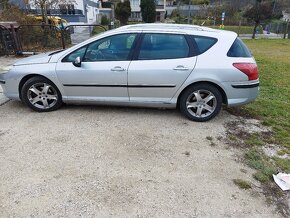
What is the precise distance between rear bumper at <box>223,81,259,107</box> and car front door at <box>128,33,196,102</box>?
27.5 inches

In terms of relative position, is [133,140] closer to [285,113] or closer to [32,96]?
[32,96]

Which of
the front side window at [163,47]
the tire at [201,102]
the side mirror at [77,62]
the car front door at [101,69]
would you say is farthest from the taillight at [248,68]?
the side mirror at [77,62]

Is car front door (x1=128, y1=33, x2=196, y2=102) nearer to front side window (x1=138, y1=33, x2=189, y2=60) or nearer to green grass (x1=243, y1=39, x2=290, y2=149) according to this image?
front side window (x1=138, y1=33, x2=189, y2=60)

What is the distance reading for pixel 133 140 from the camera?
369 centimetres

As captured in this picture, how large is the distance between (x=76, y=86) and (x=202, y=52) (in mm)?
2179

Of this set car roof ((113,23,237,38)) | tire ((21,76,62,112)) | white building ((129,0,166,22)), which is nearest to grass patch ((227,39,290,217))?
car roof ((113,23,237,38))

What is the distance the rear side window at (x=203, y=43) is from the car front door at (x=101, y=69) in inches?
39.8

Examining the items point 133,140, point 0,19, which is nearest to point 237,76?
point 133,140

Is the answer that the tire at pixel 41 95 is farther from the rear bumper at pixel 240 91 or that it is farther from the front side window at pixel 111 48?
the rear bumper at pixel 240 91

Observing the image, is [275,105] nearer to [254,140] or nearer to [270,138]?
[270,138]

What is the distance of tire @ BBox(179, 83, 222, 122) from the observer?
13.7 ft

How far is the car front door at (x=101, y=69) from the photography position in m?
4.22

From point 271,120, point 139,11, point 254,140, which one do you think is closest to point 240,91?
point 254,140

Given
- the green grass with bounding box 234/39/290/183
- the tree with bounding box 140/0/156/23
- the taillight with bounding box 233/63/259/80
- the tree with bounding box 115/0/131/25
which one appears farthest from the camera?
the tree with bounding box 140/0/156/23
